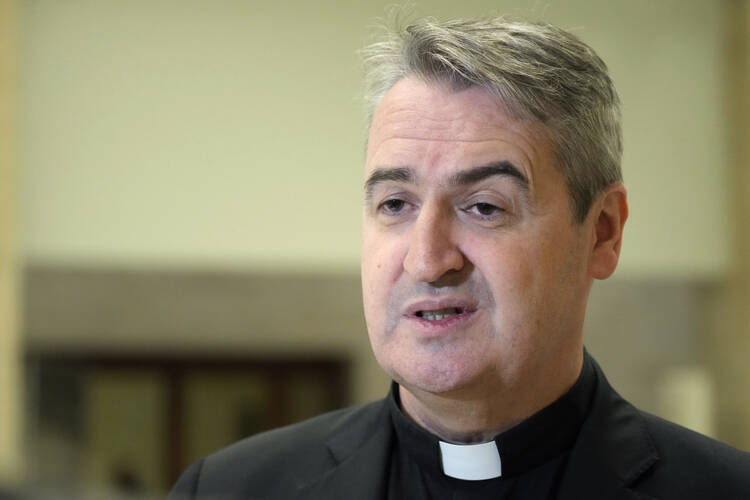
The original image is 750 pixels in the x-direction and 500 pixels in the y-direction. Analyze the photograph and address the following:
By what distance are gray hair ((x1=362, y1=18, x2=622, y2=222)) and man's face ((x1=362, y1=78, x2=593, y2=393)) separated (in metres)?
0.03

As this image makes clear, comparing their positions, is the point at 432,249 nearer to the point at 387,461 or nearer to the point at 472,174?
the point at 472,174

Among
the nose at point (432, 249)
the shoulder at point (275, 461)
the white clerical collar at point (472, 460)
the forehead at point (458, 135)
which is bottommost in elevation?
the shoulder at point (275, 461)

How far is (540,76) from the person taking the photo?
6.24ft

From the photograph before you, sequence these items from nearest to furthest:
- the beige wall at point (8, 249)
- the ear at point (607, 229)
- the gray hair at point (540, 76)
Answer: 1. the gray hair at point (540, 76)
2. the ear at point (607, 229)
3. the beige wall at point (8, 249)

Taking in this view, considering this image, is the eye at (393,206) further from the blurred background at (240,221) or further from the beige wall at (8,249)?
the beige wall at (8,249)

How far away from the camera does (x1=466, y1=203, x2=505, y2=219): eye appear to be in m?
1.86

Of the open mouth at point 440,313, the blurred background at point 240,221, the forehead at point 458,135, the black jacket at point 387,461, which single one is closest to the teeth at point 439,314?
the open mouth at point 440,313

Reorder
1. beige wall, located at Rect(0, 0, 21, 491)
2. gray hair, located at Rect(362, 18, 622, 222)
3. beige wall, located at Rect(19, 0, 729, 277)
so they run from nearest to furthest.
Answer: gray hair, located at Rect(362, 18, 622, 222) → beige wall, located at Rect(0, 0, 21, 491) → beige wall, located at Rect(19, 0, 729, 277)

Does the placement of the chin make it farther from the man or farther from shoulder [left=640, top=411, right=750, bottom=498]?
shoulder [left=640, top=411, right=750, bottom=498]

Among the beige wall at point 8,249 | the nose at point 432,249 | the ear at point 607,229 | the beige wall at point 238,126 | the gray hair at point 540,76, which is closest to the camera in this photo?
the nose at point 432,249

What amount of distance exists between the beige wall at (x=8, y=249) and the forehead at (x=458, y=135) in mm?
4623

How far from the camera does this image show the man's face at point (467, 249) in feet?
5.99

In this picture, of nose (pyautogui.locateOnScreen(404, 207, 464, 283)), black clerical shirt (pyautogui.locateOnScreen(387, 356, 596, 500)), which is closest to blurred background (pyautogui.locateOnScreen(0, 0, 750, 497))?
black clerical shirt (pyautogui.locateOnScreen(387, 356, 596, 500))

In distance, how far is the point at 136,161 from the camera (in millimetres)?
6480
